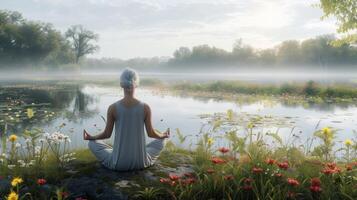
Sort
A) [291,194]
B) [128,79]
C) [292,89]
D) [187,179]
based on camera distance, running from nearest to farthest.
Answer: [291,194]
[187,179]
[128,79]
[292,89]

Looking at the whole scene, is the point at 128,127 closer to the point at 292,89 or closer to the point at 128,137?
the point at 128,137

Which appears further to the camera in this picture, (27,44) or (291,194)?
(27,44)

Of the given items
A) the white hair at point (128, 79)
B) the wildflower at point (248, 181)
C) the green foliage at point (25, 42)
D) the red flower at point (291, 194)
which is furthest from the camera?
the green foliage at point (25, 42)

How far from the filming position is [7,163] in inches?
245

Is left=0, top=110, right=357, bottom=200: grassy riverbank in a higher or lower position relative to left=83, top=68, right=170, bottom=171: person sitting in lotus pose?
lower

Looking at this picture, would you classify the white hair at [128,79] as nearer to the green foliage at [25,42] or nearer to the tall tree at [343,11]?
the tall tree at [343,11]

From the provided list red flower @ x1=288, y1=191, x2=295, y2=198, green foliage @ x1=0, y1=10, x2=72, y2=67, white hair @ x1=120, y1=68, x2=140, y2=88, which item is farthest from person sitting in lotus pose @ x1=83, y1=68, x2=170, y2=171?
green foliage @ x1=0, y1=10, x2=72, y2=67

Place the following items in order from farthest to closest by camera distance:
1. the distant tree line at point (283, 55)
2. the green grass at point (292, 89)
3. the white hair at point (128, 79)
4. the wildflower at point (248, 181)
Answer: the distant tree line at point (283, 55) → the green grass at point (292, 89) → the white hair at point (128, 79) → the wildflower at point (248, 181)

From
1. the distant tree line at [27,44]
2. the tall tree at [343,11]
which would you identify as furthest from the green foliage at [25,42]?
the tall tree at [343,11]

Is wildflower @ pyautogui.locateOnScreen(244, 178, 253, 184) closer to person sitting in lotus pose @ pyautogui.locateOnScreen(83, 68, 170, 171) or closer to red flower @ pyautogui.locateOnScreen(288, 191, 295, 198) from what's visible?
red flower @ pyautogui.locateOnScreen(288, 191, 295, 198)

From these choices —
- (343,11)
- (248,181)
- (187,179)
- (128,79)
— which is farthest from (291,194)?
(343,11)

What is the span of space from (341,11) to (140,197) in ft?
37.7

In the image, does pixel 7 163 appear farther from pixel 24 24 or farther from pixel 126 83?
pixel 24 24

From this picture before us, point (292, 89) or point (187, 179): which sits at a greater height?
point (292, 89)
